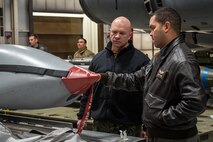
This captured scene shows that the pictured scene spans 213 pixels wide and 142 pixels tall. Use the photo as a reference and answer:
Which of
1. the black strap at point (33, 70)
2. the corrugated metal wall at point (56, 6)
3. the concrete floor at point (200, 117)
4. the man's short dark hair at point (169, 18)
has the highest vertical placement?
the corrugated metal wall at point (56, 6)

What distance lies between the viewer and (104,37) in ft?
33.4

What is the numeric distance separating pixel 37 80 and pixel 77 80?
0.57 feet

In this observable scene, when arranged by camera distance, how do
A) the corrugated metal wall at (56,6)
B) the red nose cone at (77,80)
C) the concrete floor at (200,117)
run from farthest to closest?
the corrugated metal wall at (56,6), the concrete floor at (200,117), the red nose cone at (77,80)

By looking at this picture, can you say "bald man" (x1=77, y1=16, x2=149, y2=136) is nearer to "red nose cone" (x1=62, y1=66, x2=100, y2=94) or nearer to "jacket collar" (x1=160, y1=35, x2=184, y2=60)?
"jacket collar" (x1=160, y1=35, x2=184, y2=60)

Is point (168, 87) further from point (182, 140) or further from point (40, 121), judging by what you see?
point (40, 121)

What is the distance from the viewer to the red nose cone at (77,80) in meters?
1.76

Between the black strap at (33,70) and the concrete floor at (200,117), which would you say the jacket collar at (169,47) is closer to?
the black strap at (33,70)

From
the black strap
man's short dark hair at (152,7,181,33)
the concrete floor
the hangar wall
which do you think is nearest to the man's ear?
man's short dark hair at (152,7,181,33)

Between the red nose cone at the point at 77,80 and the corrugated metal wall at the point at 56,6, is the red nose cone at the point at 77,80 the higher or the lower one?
the lower one

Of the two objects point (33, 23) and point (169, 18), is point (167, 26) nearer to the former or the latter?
point (169, 18)

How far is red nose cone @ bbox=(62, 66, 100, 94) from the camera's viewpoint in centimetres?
176

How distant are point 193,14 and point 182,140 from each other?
233 cm

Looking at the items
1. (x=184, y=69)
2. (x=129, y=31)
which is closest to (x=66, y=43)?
(x=129, y=31)

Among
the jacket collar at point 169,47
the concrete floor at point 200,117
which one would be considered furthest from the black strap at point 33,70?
the concrete floor at point 200,117
